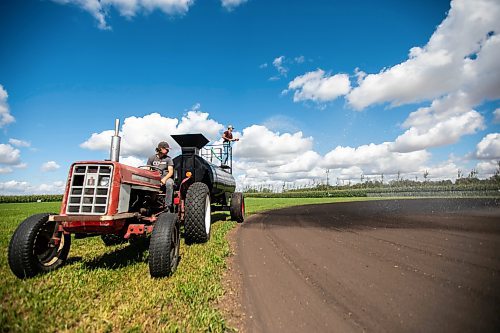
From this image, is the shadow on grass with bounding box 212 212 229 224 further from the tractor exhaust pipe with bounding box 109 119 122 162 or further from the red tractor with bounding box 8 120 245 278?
the tractor exhaust pipe with bounding box 109 119 122 162

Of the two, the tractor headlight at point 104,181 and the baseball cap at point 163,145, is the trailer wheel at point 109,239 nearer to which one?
the baseball cap at point 163,145

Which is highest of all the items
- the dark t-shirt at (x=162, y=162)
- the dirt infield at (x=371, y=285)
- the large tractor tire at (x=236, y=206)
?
the dark t-shirt at (x=162, y=162)

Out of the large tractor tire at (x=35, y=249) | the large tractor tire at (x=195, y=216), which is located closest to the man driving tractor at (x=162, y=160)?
the large tractor tire at (x=195, y=216)

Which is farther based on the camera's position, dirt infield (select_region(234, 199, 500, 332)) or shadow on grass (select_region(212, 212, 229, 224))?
shadow on grass (select_region(212, 212, 229, 224))

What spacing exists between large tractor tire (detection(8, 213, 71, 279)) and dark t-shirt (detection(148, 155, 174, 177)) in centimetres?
222

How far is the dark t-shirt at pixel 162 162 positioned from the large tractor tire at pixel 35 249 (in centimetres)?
222

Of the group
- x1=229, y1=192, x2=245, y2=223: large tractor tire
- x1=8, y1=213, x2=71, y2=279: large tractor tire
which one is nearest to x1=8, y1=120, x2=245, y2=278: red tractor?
x1=8, y1=213, x2=71, y2=279: large tractor tire

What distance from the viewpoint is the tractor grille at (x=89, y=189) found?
13.5 feet

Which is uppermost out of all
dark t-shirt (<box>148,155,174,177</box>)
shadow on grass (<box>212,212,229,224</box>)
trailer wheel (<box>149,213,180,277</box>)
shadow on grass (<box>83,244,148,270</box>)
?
dark t-shirt (<box>148,155,174,177</box>)

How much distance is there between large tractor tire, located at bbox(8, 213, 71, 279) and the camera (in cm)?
380

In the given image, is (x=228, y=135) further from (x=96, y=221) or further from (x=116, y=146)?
(x=96, y=221)

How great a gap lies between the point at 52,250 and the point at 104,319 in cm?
260

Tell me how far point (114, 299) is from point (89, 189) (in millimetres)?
1891

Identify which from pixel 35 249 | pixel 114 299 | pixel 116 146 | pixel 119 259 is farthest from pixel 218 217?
pixel 114 299
